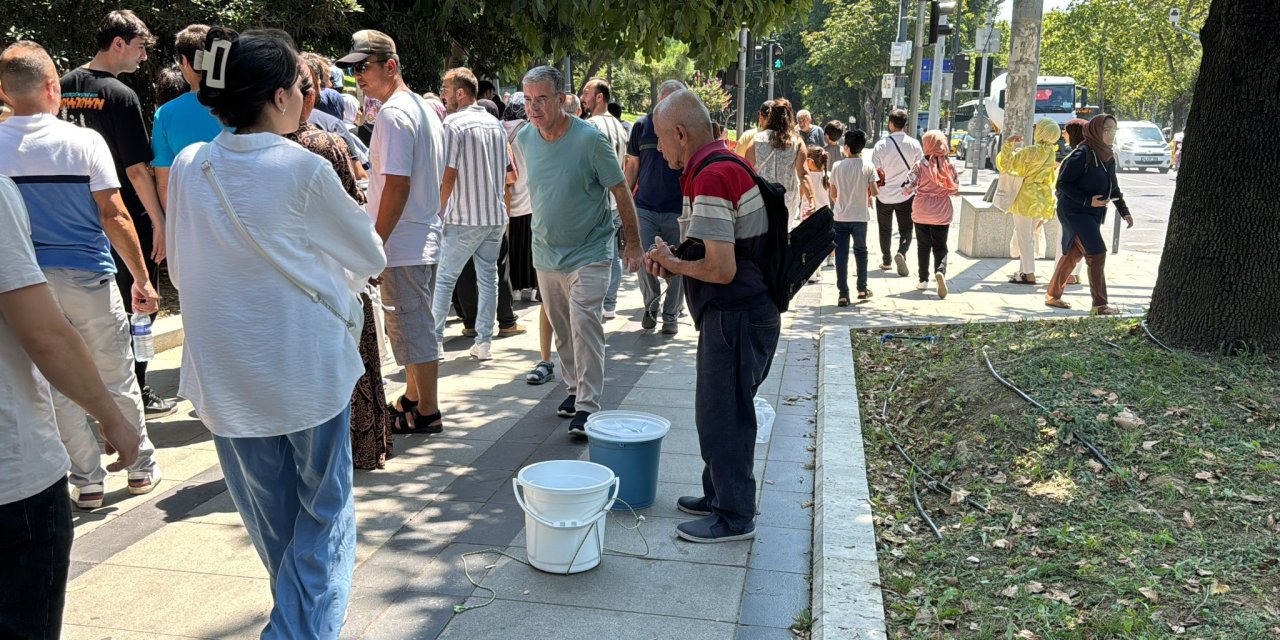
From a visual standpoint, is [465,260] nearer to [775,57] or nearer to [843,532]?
[843,532]

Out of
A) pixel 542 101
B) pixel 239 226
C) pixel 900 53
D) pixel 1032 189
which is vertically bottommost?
pixel 1032 189

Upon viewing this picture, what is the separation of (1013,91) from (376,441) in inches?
451

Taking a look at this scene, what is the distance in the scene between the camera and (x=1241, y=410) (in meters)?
5.18

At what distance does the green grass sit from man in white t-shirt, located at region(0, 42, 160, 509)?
3.43m

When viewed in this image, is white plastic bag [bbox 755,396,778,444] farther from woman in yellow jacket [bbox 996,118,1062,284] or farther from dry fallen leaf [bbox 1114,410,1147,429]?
woman in yellow jacket [bbox 996,118,1062,284]

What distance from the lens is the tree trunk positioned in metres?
5.78

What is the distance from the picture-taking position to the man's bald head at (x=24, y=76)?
427 cm

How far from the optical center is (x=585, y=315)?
18.9 feet

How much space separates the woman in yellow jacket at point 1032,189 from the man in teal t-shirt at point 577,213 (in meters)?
6.86

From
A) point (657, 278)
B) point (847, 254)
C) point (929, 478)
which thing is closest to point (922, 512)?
point (929, 478)

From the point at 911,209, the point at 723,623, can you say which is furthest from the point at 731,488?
the point at 911,209

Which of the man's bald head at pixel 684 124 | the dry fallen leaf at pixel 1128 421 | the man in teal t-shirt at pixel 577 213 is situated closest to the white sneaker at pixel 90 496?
the man in teal t-shirt at pixel 577 213

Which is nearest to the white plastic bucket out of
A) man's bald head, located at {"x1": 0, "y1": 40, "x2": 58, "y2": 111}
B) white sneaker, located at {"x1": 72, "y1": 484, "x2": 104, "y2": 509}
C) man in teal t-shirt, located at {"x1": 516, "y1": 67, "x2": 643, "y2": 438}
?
man in teal t-shirt, located at {"x1": 516, "y1": 67, "x2": 643, "y2": 438}

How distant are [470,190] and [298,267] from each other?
429 centimetres
